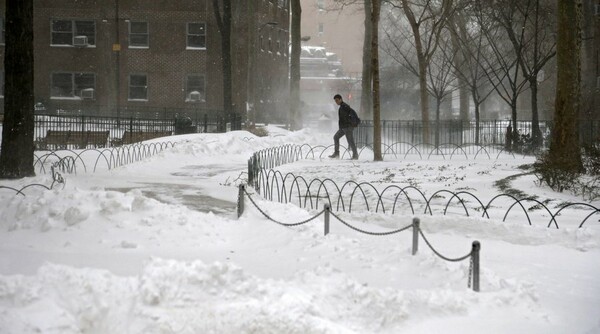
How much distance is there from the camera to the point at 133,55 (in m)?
41.7

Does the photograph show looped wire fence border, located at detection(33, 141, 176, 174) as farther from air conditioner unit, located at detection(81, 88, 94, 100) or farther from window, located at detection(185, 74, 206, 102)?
air conditioner unit, located at detection(81, 88, 94, 100)

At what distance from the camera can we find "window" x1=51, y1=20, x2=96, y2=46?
41.4 m

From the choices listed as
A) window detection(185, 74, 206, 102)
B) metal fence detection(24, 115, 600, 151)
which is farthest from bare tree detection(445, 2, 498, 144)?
window detection(185, 74, 206, 102)

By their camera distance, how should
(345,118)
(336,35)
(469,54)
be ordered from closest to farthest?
(345,118), (469,54), (336,35)

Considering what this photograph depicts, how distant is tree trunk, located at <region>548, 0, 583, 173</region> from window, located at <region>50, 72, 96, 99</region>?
3151 cm

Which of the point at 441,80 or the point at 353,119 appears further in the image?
the point at 441,80

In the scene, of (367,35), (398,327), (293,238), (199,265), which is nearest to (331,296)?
(398,327)

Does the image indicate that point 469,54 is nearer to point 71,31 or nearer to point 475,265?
point 475,265

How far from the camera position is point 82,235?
28.1 feet

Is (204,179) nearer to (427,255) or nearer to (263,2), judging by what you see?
(427,255)

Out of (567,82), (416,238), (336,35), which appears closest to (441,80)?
(567,82)

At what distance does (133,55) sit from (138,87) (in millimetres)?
1814

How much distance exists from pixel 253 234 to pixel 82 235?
6.90ft

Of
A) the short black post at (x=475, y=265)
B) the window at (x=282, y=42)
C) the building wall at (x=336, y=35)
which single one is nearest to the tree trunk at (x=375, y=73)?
the short black post at (x=475, y=265)
